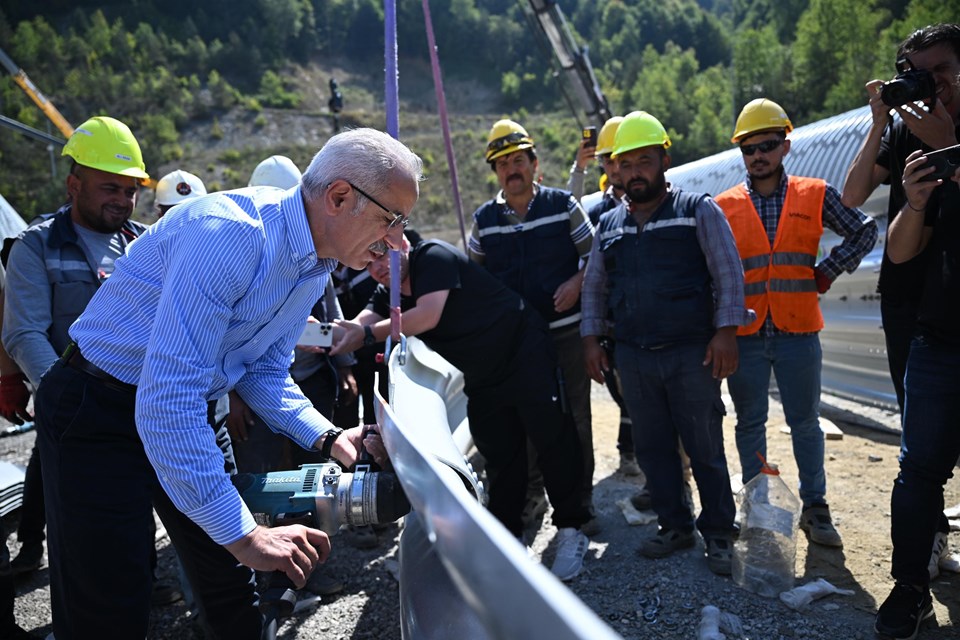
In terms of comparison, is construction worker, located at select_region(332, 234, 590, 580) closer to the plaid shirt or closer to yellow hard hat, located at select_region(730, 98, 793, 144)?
the plaid shirt

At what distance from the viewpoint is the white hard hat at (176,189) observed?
402 cm

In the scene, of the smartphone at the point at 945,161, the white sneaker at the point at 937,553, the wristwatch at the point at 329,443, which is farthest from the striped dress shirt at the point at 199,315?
the white sneaker at the point at 937,553

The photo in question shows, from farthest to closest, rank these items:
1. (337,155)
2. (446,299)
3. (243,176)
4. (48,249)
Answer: (243,176), (446,299), (48,249), (337,155)

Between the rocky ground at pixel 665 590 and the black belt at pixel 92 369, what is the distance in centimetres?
153

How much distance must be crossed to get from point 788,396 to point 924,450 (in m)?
1.09

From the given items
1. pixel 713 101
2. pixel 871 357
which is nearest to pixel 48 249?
pixel 871 357

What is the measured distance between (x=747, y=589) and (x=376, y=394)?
2.04 metres

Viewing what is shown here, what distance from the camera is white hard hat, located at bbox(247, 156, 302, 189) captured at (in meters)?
3.96

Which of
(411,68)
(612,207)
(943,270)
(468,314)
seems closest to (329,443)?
(468,314)

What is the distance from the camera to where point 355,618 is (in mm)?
2953

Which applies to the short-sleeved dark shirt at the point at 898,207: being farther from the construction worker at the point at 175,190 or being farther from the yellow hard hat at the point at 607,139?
the construction worker at the point at 175,190

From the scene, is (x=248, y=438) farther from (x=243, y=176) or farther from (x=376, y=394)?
(x=243, y=176)

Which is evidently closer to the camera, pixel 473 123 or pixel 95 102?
pixel 95 102

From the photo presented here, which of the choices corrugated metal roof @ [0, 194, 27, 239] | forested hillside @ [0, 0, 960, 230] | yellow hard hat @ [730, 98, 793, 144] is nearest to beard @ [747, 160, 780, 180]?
yellow hard hat @ [730, 98, 793, 144]
